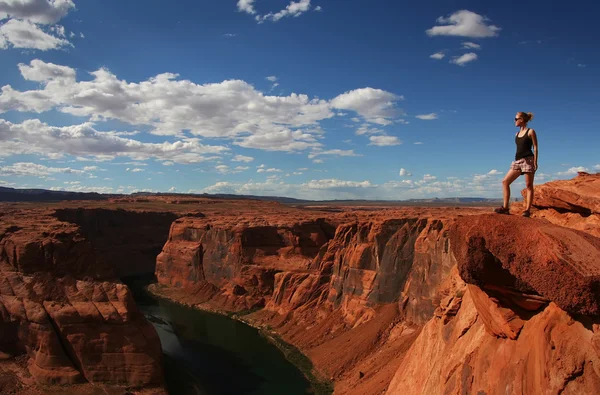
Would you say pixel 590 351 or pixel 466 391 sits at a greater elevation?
pixel 590 351

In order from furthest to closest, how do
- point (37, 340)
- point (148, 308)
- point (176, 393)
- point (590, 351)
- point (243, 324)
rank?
point (148, 308)
point (243, 324)
point (176, 393)
point (37, 340)
point (590, 351)

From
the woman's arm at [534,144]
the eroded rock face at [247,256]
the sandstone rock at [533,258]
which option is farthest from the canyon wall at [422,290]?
the woman's arm at [534,144]

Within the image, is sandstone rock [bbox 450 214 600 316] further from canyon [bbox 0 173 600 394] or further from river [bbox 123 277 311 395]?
river [bbox 123 277 311 395]

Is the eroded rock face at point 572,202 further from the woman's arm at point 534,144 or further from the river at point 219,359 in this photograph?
the river at point 219,359

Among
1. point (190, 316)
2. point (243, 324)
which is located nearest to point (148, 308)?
point (190, 316)

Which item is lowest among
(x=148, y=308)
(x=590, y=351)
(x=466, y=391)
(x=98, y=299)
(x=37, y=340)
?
(x=148, y=308)

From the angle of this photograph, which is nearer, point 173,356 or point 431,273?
point 431,273

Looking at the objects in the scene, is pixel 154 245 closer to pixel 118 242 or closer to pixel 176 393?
pixel 118 242
